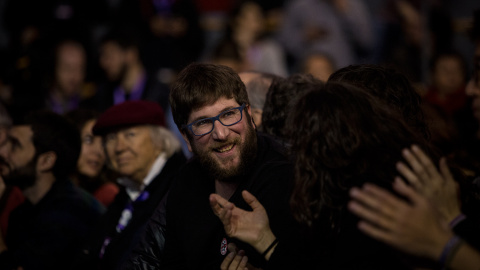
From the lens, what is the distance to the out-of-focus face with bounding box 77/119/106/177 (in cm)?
496

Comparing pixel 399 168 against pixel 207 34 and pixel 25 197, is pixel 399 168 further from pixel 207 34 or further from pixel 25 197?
pixel 207 34

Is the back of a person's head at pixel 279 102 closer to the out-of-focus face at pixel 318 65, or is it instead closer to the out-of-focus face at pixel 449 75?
the out-of-focus face at pixel 449 75

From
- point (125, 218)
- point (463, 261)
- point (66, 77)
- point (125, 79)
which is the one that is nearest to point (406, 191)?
point (463, 261)

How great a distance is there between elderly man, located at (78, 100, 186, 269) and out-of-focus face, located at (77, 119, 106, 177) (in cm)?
60

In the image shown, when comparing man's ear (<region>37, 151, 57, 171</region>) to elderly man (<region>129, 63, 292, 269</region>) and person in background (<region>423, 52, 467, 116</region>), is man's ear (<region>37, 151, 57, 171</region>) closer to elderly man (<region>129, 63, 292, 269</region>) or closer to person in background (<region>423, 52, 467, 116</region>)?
elderly man (<region>129, 63, 292, 269</region>)

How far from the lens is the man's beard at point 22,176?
4.35 metres

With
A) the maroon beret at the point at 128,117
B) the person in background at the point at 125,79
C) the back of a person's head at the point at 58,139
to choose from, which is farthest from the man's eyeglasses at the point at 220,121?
the person in background at the point at 125,79

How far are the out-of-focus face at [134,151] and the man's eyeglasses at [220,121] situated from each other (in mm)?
1187

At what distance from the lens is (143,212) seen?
374 cm

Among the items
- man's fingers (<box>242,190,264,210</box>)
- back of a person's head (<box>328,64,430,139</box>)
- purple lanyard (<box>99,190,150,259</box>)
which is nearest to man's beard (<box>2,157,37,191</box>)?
purple lanyard (<box>99,190,150,259</box>)

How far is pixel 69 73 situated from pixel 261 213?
525cm

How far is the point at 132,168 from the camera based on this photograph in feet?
13.5

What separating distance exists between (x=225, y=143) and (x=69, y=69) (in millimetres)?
4721

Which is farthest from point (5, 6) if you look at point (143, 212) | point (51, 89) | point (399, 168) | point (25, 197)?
point (399, 168)
